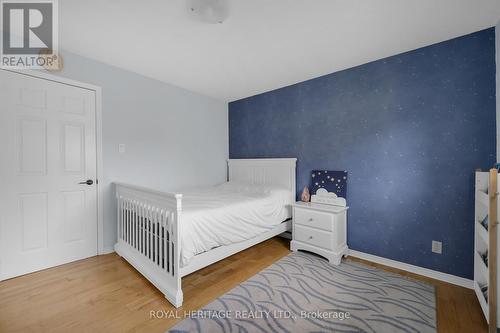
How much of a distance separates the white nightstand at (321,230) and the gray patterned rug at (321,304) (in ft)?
0.87

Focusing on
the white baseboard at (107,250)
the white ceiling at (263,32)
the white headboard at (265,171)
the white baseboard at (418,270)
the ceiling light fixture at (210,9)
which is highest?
the white ceiling at (263,32)

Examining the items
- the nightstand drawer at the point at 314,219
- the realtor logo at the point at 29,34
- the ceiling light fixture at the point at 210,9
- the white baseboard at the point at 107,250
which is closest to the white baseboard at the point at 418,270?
Answer: the nightstand drawer at the point at 314,219

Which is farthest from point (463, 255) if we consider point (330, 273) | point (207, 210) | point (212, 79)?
point (212, 79)

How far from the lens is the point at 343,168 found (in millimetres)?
2822

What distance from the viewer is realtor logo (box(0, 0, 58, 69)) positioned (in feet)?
5.86

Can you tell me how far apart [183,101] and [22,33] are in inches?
71.6

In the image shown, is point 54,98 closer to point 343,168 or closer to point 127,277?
point 127,277

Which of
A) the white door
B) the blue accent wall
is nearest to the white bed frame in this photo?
the white door

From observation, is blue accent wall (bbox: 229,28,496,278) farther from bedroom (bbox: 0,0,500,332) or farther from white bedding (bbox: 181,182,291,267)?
white bedding (bbox: 181,182,291,267)

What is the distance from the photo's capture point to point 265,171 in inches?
142

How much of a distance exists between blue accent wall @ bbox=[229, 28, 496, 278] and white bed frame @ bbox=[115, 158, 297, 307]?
1.18 meters

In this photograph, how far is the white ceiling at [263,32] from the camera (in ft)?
5.55

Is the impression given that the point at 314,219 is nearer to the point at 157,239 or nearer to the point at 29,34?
the point at 157,239

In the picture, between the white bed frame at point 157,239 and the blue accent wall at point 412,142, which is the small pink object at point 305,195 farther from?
the white bed frame at point 157,239
